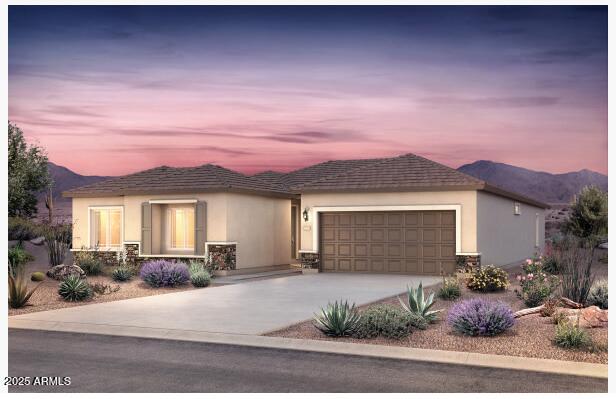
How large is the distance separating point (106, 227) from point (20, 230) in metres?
5.78

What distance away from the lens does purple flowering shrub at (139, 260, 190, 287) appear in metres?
19.0

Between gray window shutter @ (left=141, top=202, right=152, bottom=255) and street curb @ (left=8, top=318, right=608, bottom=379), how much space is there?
12158mm

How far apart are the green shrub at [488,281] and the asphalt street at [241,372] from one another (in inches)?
326

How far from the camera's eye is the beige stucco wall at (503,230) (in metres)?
23.3

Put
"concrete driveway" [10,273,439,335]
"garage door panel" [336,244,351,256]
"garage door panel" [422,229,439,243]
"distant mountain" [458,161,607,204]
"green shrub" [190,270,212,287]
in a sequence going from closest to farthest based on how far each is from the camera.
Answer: "concrete driveway" [10,273,439,335] < "green shrub" [190,270,212,287] < "garage door panel" [422,229,439,243] < "garage door panel" [336,244,351,256] < "distant mountain" [458,161,607,204]

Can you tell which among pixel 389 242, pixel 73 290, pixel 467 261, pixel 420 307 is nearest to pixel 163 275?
pixel 73 290

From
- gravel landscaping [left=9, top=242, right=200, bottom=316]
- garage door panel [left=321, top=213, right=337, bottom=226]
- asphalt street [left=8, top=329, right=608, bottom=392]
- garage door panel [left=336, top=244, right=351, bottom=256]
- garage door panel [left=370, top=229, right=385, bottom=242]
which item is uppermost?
garage door panel [left=321, top=213, right=337, bottom=226]

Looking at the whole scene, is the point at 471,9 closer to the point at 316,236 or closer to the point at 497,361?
the point at 316,236

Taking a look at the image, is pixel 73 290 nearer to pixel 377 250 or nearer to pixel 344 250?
pixel 344 250

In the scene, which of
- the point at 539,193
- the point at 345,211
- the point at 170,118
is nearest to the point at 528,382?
the point at 345,211

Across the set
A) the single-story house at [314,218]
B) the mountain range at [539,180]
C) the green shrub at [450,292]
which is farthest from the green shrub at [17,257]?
the mountain range at [539,180]

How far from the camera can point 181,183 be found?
24.9 meters

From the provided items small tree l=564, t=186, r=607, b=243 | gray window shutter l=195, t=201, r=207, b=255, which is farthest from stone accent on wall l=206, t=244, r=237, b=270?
small tree l=564, t=186, r=607, b=243

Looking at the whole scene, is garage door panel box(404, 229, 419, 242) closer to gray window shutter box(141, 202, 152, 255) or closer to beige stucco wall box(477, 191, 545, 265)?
beige stucco wall box(477, 191, 545, 265)
